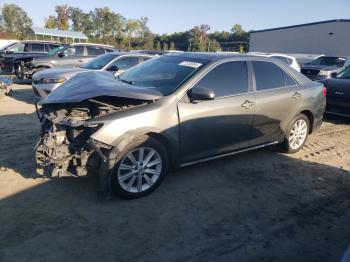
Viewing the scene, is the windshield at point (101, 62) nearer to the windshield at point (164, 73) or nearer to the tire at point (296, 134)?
the windshield at point (164, 73)

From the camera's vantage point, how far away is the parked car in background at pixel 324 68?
534 inches

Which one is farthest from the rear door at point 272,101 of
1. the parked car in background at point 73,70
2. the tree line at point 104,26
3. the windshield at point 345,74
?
the tree line at point 104,26

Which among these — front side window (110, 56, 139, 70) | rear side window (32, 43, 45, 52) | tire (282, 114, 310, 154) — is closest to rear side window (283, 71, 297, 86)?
tire (282, 114, 310, 154)

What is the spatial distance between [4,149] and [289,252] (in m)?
4.64

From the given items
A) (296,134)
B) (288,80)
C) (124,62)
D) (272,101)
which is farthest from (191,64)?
(124,62)

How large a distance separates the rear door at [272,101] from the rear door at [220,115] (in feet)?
0.66

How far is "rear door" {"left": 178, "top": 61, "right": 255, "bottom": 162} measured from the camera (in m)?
4.28

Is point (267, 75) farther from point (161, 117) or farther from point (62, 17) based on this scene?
point (62, 17)

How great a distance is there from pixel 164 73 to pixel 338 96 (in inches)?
228

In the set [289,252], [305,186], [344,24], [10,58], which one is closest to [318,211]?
[305,186]

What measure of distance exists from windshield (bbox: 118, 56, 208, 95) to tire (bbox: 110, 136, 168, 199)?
2.50ft

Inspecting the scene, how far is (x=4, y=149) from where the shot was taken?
5402 mm

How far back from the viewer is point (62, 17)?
2685 inches

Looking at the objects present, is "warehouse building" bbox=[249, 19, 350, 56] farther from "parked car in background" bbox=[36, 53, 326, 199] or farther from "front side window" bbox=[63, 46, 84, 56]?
"parked car in background" bbox=[36, 53, 326, 199]
